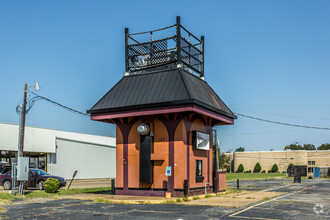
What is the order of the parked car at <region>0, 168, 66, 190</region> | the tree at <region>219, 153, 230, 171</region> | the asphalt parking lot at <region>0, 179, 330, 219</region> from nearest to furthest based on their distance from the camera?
1. the asphalt parking lot at <region>0, 179, 330, 219</region>
2. the parked car at <region>0, 168, 66, 190</region>
3. the tree at <region>219, 153, 230, 171</region>

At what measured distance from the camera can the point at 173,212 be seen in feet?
48.2

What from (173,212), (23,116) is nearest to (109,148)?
(23,116)

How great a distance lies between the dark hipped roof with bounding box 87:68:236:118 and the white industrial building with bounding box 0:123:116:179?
18952 mm

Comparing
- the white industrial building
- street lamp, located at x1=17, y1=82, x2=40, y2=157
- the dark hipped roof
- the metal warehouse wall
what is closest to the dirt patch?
the dark hipped roof

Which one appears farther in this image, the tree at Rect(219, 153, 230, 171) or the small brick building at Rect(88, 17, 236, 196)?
the tree at Rect(219, 153, 230, 171)

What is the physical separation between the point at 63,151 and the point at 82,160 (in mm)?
4094

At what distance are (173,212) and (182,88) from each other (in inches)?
316

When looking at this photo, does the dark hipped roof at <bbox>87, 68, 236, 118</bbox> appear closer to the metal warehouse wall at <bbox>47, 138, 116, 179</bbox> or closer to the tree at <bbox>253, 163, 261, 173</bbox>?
the metal warehouse wall at <bbox>47, 138, 116, 179</bbox>

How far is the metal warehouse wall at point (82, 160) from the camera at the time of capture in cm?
4400

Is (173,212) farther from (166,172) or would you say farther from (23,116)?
(23,116)

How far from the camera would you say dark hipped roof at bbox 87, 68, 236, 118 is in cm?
2039

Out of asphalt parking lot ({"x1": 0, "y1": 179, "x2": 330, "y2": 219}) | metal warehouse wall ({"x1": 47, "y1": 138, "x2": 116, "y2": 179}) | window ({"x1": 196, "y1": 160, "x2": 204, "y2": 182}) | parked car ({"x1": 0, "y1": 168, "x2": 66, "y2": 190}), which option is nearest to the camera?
asphalt parking lot ({"x1": 0, "y1": 179, "x2": 330, "y2": 219})

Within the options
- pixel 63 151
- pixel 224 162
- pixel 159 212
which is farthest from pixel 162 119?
pixel 224 162

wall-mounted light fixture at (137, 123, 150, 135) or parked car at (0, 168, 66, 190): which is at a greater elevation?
wall-mounted light fixture at (137, 123, 150, 135)
